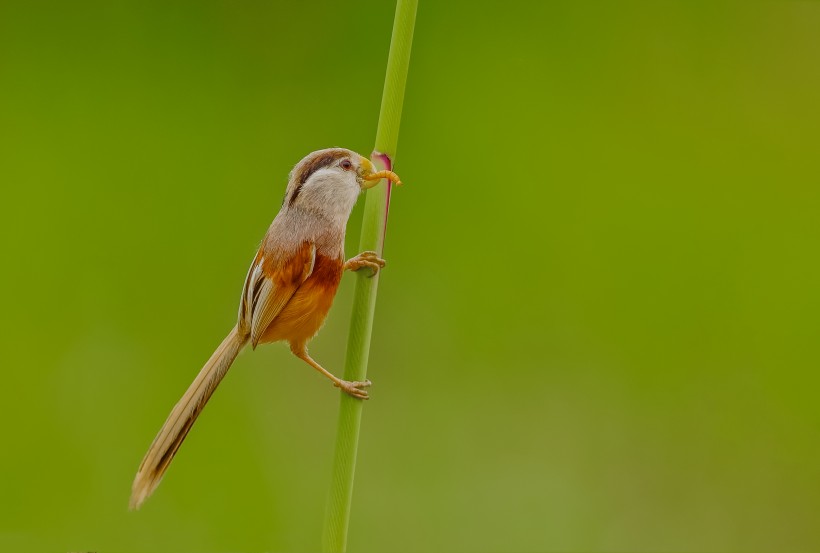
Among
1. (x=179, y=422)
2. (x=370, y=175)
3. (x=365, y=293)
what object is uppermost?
(x=370, y=175)

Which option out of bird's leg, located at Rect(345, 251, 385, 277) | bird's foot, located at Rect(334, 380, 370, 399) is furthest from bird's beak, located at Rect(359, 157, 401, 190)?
bird's foot, located at Rect(334, 380, 370, 399)

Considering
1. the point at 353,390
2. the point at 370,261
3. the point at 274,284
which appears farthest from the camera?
the point at 274,284

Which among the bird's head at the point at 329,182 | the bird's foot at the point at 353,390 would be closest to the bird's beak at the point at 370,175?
the bird's head at the point at 329,182

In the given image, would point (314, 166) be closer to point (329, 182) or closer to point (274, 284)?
point (329, 182)

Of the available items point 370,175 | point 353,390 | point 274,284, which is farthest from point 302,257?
point 353,390

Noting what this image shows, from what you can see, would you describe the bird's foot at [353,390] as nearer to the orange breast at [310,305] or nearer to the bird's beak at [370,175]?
the bird's beak at [370,175]

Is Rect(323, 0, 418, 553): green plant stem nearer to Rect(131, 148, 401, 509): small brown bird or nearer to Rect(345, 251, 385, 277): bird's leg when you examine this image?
Rect(345, 251, 385, 277): bird's leg
